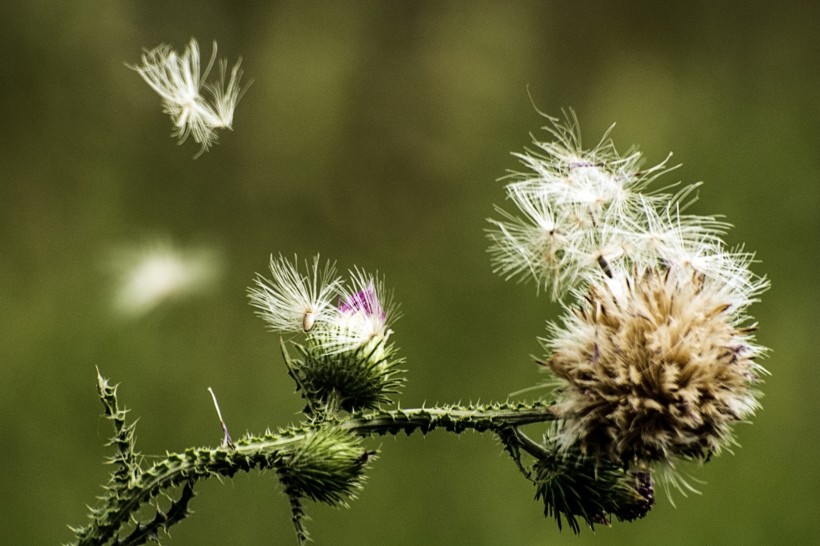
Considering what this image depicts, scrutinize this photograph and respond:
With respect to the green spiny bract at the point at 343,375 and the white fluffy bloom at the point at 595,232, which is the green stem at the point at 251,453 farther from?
the white fluffy bloom at the point at 595,232

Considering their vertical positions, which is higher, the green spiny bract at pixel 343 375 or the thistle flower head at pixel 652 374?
the green spiny bract at pixel 343 375

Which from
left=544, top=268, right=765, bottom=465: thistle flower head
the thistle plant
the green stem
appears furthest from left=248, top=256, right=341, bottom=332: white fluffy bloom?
left=544, top=268, right=765, bottom=465: thistle flower head

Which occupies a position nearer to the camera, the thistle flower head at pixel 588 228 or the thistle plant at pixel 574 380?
the thistle plant at pixel 574 380

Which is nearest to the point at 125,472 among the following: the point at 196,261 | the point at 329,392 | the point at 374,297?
the point at 329,392

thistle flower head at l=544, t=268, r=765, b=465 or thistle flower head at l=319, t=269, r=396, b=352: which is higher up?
thistle flower head at l=319, t=269, r=396, b=352

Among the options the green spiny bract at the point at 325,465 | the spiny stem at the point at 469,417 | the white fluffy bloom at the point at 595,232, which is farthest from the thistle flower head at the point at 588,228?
the green spiny bract at the point at 325,465

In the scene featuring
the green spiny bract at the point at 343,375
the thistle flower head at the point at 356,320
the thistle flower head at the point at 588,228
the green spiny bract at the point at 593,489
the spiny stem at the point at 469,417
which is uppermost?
the thistle flower head at the point at 588,228

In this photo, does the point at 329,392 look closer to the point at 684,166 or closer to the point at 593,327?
the point at 593,327

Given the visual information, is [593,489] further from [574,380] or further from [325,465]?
[325,465]

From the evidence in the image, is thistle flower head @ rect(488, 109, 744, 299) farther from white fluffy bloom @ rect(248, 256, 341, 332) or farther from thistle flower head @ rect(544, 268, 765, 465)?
white fluffy bloom @ rect(248, 256, 341, 332)
